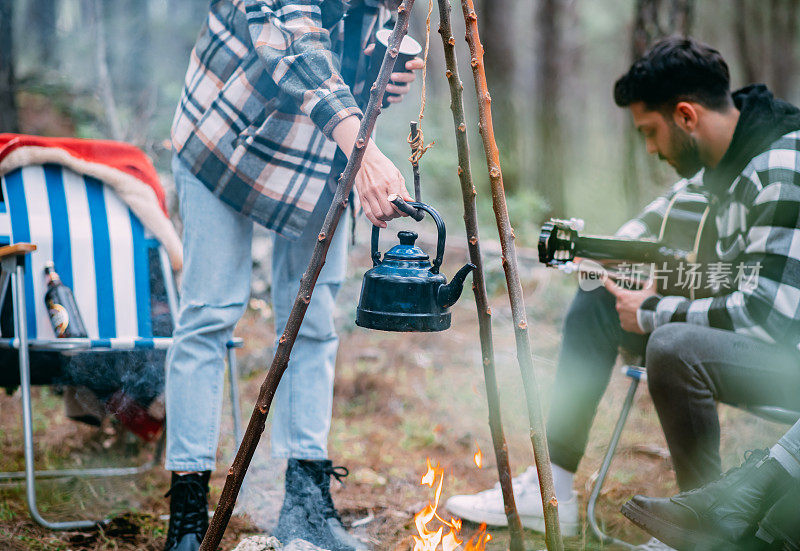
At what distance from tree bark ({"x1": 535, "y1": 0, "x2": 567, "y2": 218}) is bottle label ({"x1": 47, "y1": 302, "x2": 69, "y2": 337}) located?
6230 mm

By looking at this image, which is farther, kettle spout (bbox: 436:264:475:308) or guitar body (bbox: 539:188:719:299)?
guitar body (bbox: 539:188:719:299)

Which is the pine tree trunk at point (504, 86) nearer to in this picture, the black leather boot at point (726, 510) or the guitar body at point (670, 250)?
the guitar body at point (670, 250)

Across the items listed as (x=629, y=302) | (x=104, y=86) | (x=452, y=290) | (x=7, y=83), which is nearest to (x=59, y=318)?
(x=452, y=290)

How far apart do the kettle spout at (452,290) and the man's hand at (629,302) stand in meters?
1.08

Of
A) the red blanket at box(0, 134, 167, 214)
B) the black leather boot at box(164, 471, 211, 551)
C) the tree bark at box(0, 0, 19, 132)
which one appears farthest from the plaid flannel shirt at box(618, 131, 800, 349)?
the tree bark at box(0, 0, 19, 132)

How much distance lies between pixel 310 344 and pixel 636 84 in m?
1.55

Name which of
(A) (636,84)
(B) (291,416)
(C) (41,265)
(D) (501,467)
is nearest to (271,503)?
(B) (291,416)

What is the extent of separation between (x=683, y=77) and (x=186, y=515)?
224cm

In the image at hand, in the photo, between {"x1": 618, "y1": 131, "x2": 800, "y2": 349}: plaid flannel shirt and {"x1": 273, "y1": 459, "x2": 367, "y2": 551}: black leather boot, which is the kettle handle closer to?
{"x1": 273, "y1": 459, "x2": 367, "y2": 551}: black leather boot

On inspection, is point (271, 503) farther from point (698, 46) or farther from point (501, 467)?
point (698, 46)

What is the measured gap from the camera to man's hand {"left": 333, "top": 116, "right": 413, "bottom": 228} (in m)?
1.54

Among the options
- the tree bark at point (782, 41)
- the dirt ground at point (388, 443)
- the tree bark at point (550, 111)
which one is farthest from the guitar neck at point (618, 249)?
the tree bark at point (782, 41)

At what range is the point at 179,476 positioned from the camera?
6.70 ft

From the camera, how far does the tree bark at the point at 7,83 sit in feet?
17.2
